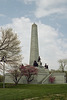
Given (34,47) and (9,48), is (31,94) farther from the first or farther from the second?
(34,47)

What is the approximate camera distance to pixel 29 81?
1422 inches

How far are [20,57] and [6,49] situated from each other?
2718 millimetres

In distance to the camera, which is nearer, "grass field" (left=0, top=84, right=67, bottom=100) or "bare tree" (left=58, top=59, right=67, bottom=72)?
"grass field" (left=0, top=84, right=67, bottom=100)

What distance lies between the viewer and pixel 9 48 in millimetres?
23000

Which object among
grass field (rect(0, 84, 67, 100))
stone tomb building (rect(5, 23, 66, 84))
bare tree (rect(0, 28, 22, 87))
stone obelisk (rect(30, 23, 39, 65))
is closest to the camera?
grass field (rect(0, 84, 67, 100))

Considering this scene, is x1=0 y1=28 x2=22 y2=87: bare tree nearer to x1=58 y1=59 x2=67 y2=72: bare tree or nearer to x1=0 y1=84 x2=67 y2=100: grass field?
x1=0 y1=84 x2=67 y2=100: grass field

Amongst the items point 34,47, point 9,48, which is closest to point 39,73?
point 34,47

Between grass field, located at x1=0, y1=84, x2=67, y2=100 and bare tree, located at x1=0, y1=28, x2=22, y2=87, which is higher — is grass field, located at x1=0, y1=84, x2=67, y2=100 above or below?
below

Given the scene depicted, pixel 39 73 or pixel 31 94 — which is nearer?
pixel 31 94

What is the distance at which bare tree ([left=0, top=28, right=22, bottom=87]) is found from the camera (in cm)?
2278

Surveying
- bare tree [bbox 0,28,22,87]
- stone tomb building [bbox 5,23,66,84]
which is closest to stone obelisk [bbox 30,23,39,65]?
stone tomb building [bbox 5,23,66,84]

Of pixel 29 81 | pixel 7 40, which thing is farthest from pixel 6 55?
pixel 29 81

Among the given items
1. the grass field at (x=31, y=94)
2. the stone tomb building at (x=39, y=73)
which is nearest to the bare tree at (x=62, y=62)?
the stone tomb building at (x=39, y=73)

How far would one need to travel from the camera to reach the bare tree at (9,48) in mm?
22781
